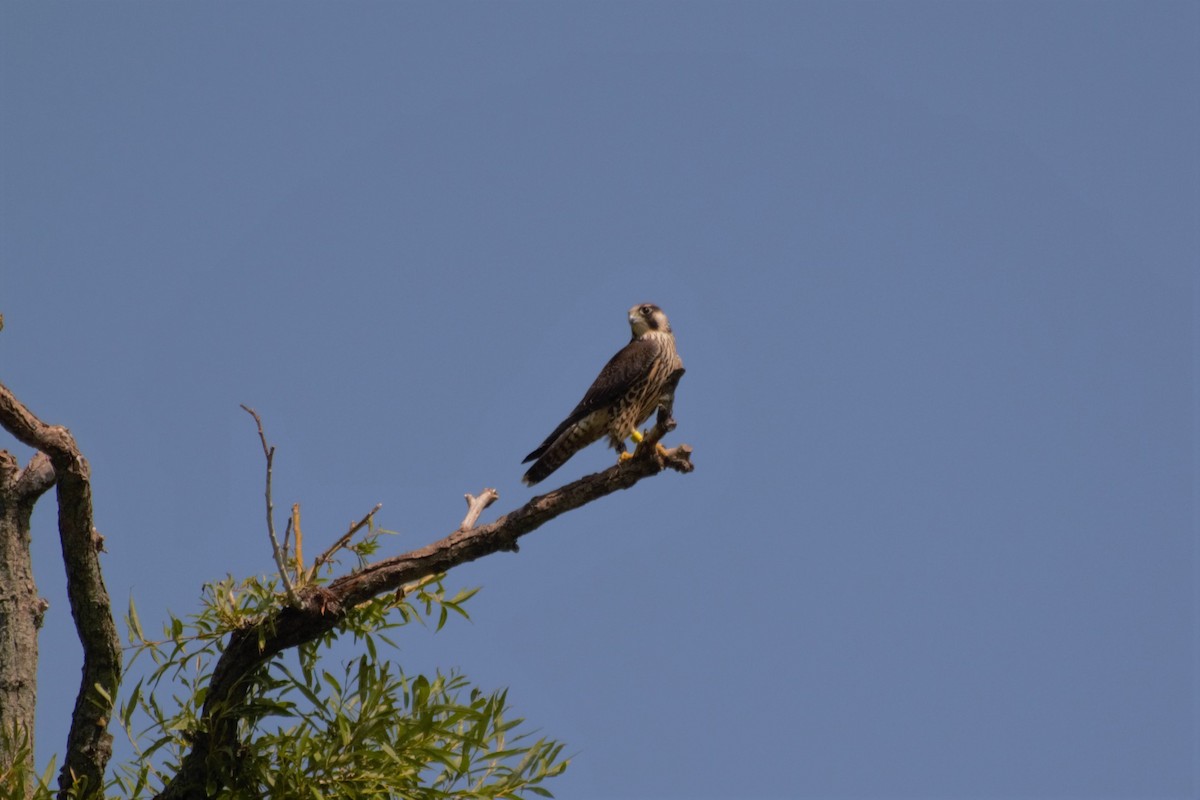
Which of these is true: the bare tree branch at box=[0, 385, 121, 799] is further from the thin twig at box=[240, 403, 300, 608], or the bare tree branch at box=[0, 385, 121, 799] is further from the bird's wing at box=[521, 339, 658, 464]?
the bird's wing at box=[521, 339, 658, 464]

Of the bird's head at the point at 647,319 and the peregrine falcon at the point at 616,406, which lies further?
the bird's head at the point at 647,319

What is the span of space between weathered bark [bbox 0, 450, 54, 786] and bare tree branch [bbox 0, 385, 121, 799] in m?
0.19

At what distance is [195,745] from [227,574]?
2.00 feet

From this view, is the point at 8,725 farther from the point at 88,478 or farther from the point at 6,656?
the point at 88,478

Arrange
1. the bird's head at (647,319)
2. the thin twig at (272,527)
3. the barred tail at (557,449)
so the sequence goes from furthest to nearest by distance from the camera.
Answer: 1. the bird's head at (647,319)
2. the barred tail at (557,449)
3. the thin twig at (272,527)

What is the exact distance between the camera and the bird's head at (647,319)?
8453mm

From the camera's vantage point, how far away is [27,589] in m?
4.91

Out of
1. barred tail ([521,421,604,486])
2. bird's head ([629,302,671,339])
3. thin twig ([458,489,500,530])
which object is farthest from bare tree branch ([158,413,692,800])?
bird's head ([629,302,671,339])

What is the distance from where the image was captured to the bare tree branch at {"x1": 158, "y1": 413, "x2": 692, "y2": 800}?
15.0ft

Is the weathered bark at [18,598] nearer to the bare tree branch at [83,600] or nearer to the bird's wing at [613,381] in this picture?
the bare tree branch at [83,600]

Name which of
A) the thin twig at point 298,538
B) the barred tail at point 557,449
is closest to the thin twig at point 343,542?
the thin twig at point 298,538

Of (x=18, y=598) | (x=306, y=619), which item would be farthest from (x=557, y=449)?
(x=18, y=598)

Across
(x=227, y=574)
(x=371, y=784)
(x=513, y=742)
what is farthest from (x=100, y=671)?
(x=513, y=742)

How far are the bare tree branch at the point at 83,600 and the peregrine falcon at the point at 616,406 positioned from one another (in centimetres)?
263
